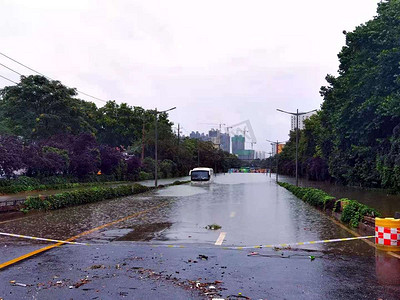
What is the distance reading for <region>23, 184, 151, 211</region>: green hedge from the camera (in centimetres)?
1727

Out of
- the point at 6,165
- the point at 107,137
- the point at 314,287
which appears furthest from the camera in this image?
the point at 107,137

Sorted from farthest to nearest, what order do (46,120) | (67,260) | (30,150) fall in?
(46,120) → (30,150) → (67,260)

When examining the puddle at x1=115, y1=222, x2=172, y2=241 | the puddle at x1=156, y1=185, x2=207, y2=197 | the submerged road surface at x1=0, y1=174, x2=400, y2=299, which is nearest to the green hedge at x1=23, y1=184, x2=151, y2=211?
the puddle at x1=156, y1=185, x2=207, y2=197

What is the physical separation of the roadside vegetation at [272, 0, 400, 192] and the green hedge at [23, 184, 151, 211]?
1909 centimetres

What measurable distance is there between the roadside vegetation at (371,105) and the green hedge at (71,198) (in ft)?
62.6

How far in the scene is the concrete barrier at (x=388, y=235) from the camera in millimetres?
8961

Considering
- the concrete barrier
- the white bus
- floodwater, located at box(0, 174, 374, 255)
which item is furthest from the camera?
the white bus

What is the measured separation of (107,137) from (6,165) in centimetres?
5477

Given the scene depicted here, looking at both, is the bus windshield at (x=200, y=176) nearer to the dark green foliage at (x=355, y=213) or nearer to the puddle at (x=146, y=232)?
the dark green foliage at (x=355, y=213)

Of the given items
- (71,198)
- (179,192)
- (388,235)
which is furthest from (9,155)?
(388,235)

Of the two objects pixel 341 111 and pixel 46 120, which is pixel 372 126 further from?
pixel 46 120

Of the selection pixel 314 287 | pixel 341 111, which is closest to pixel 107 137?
pixel 341 111

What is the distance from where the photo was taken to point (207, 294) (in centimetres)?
564

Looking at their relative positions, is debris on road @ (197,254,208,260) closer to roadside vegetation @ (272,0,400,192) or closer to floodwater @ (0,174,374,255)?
floodwater @ (0,174,374,255)
